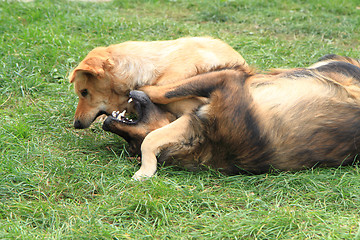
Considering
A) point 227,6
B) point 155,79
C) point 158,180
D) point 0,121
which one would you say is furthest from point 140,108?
point 227,6

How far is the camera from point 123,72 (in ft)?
18.5

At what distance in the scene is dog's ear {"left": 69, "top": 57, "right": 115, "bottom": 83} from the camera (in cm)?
536

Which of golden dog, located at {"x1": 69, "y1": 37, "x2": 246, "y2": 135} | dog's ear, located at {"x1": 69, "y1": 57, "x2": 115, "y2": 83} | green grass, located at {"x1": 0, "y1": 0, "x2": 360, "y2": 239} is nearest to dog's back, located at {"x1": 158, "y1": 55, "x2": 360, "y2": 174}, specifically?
green grass, located at {"x1": 0, "y1": 0, "x2": 360, "y2": 239}

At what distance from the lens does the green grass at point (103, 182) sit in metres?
3.62

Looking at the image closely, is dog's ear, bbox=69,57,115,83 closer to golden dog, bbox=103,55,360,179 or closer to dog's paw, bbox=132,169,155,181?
golden dog, bbox=103,55,360,179

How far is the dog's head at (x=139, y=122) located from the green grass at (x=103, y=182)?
0.71 ft

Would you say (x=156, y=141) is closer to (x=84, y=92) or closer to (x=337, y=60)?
(x=84, y=92)

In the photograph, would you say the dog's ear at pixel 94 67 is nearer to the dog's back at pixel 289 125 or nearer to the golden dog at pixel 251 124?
the golden dog at pixel 251 124

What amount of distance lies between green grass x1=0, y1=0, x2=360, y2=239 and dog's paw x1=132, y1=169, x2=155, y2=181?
0.11m

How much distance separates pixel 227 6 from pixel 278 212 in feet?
24.8

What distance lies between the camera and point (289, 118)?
445 cm

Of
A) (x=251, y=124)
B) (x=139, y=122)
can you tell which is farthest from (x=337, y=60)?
(x=139, y=122)

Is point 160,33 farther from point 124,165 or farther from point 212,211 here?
point 212,211

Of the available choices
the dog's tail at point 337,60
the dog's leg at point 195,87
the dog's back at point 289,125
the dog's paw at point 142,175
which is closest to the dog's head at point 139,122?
the dog's leg at point 195,87
